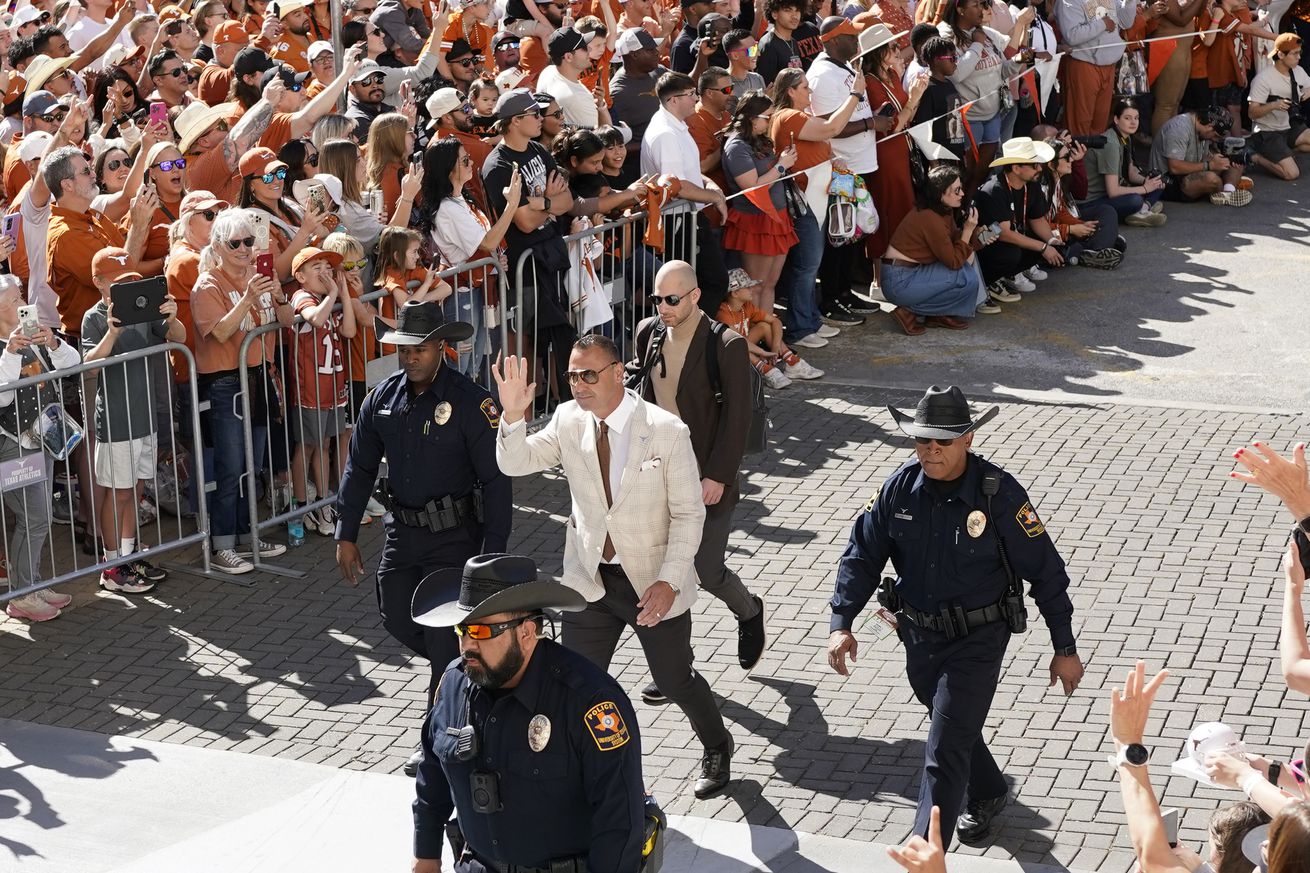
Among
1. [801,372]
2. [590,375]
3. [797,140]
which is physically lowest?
[801,372]

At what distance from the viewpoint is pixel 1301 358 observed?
43.5ft

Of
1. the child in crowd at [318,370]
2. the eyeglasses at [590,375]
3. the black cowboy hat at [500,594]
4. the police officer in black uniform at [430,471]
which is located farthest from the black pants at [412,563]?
the child in crowd at [318,370]

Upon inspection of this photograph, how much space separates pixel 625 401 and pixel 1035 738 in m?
2.43

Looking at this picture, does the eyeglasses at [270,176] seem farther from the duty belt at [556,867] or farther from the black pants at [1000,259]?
the black pants at [1000,259]

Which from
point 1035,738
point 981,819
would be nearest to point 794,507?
point 1035,738

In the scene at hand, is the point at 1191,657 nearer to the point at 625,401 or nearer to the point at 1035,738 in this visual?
the point at 1035,738

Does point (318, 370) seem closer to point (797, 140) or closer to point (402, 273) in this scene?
point (402, 273)

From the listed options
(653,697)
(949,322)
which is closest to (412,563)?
(653,697)

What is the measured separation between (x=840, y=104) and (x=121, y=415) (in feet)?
21.3

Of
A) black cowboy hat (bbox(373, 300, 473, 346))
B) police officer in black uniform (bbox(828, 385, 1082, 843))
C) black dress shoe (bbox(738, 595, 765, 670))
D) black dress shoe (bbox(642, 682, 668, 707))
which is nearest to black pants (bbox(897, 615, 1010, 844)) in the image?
police officer in black uniform (bbox(828, 385, 1082, 843))

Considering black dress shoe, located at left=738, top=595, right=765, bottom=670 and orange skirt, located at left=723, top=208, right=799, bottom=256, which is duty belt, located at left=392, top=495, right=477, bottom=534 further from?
orange skirt, located at left=723, top=208, right=799, bottom=256

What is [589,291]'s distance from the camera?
11.5m

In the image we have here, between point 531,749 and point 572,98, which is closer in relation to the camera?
point 531,749

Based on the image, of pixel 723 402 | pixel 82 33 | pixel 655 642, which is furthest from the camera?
pixel 82 33
